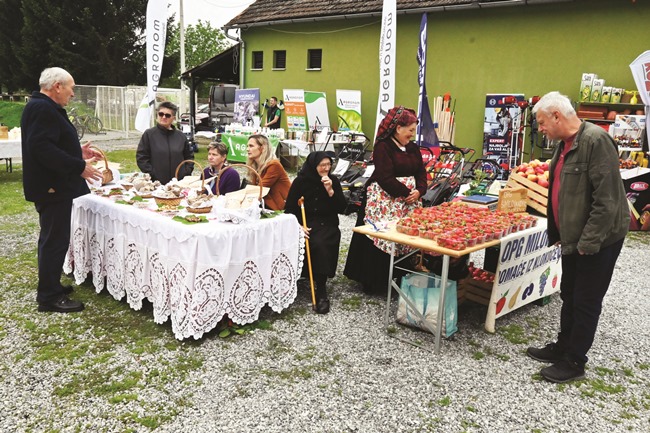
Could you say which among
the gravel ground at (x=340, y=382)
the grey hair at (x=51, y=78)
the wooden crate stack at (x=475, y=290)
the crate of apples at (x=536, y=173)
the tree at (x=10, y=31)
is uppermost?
the tree at (x=10, y=31)

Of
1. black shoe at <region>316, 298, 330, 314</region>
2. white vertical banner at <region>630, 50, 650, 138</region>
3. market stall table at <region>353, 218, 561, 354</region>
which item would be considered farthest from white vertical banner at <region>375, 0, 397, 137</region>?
black shoe at <region>316, 298, 330, 314</region>

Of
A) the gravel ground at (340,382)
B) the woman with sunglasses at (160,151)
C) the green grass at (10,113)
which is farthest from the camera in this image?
the green grass at (10,113)

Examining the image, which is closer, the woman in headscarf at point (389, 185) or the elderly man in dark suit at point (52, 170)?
the elderly man in dark suit at point (52, 170)

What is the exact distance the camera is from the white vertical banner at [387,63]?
9016 millimetres

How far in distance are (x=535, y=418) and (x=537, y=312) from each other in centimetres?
187

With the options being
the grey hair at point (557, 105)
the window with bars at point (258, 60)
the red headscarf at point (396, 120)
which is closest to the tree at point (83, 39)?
the window with bars at point (258, 60)

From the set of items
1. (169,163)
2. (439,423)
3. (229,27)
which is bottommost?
(439,423)

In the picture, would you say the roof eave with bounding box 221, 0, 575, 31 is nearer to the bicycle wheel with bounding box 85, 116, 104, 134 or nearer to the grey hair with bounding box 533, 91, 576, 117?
the bicycle wheel with bounding box 85, 116, 104, 134

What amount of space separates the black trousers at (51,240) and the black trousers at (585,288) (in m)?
3.77

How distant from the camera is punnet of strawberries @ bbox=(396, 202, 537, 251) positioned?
3.66m

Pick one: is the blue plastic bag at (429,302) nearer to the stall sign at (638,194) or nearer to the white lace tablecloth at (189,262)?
the white lace tablecloth at (189,262)

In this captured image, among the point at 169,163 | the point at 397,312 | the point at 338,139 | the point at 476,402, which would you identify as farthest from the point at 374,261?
the point at 338,139

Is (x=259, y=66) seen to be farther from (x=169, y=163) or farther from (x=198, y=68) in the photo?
(x=169, y=163)

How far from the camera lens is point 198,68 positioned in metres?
17.8
